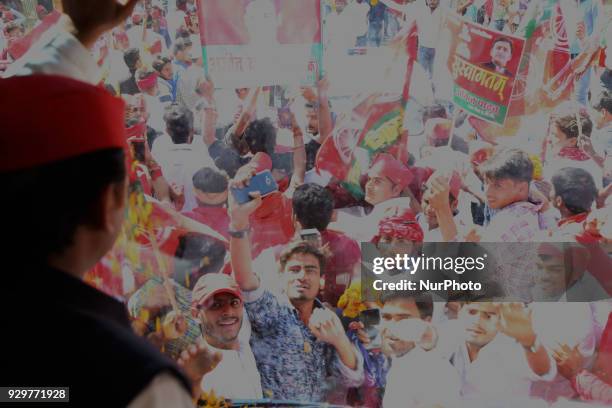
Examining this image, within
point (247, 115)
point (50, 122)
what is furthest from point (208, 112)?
Result: point (50, 122)

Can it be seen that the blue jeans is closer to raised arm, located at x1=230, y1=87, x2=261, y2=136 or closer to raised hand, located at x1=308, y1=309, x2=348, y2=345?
raised arm, located at x1=230, y1=87, x2=261, y2=136

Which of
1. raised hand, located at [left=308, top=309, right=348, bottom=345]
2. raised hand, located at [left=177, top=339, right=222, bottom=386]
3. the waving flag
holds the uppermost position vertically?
the waving flag

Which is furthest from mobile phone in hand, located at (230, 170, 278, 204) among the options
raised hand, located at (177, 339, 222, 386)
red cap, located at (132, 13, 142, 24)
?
red cap, located at (132, 13, 142, 24)

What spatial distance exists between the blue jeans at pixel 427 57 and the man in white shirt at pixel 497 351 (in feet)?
2.70

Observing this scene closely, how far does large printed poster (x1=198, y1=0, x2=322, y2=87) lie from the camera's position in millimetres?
2072

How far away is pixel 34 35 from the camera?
2150 mm

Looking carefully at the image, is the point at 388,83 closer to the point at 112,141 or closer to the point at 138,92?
the point at 138,92

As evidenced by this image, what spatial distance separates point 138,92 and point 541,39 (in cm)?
138

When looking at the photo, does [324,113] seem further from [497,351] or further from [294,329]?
[497,351]

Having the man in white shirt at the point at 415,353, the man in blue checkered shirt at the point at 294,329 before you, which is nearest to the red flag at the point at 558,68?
the man in white shirt at the point at 415,353

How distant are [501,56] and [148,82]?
121 centimetres

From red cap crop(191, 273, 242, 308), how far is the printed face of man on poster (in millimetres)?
1146

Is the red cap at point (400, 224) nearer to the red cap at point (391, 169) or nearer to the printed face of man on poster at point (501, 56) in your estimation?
the red cap at point (391, 169)

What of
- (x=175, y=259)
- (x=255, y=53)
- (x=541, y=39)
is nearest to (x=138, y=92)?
(x=255, y=53)
